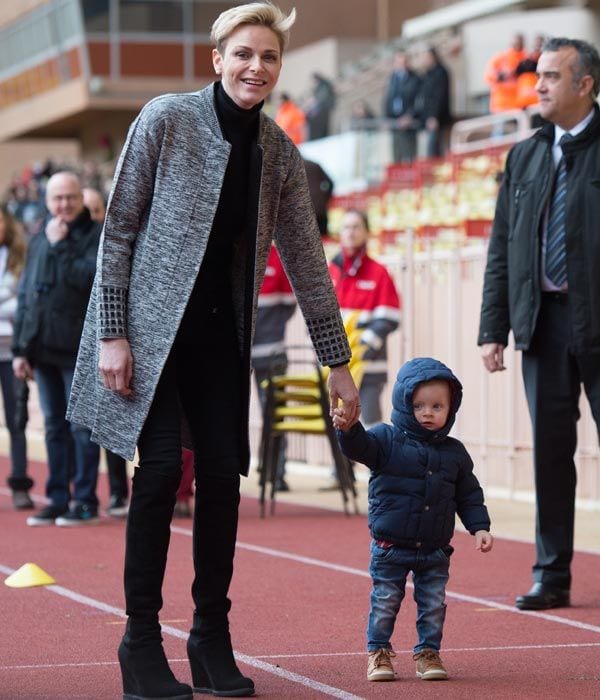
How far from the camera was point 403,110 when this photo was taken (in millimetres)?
31453

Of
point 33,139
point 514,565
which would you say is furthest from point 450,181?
point 33,139

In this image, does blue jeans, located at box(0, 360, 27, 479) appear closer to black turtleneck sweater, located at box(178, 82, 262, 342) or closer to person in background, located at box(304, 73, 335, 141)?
black turtleneck sweater, located at box(178, 82, 262, 342)

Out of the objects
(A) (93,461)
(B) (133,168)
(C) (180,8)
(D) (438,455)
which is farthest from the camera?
(C) (180,8)

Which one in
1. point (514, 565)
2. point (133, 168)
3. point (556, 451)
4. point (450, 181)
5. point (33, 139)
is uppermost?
point (33, 139)

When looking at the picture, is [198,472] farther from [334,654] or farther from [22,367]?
[22,367]

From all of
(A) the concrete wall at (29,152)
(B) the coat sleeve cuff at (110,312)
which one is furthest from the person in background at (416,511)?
(A) the concrete wall at (29,152)

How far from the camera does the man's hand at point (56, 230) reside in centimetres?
1124

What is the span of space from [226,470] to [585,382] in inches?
101

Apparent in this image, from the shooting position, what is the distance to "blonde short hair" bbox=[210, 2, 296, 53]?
556 cm

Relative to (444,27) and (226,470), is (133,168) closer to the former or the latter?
(226,470)

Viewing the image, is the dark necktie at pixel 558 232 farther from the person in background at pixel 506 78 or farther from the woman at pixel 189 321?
the person in background at pixel 506 78

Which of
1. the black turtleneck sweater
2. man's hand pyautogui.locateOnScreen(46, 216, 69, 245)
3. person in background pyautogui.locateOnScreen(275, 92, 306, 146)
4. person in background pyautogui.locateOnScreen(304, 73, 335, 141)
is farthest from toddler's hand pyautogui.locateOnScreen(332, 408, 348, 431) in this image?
person in background pyautogui.locateOnScreen(275, 92, 306, 146)

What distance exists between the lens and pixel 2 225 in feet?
41.7

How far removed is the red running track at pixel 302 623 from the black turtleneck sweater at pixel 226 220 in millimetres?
1286
